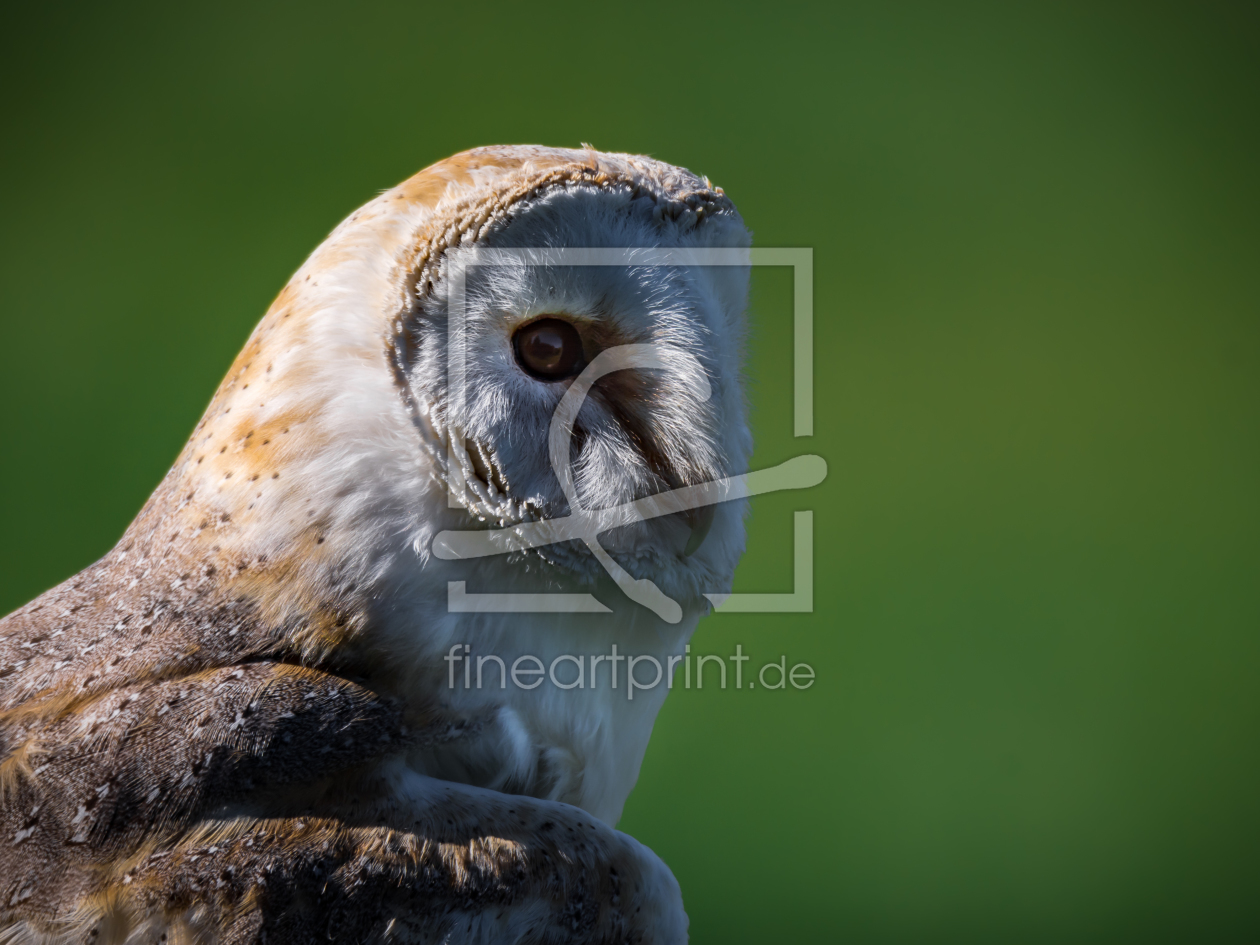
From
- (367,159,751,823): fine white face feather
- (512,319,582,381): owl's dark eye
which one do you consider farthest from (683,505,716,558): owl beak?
(512,319,582,381): owl's dark eye

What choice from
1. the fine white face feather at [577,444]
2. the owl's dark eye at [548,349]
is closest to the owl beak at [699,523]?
the fine white face feather at [577,444]

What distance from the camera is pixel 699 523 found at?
0.84 meters

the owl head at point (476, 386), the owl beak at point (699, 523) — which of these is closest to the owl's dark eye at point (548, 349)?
the owl head at point (476, 386)

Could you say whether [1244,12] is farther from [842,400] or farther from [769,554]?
[769,554]

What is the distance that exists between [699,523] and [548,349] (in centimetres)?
21

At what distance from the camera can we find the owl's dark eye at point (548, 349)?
78cm

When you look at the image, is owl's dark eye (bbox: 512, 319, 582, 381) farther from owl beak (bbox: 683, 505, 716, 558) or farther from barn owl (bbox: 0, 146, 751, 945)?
owl beak (bbox: 683, 505, 716, 558)

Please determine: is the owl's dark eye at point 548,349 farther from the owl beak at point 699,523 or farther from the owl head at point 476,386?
the owl beak at point 699,523

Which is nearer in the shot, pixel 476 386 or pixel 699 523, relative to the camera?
pixel 476 386

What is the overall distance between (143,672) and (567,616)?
34 centimetres

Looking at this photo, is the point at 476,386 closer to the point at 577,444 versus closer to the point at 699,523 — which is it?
the point at 577,444

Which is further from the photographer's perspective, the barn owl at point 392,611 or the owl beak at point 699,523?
the owl beak at point 699,523

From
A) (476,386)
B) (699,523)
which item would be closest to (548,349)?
(476,386)

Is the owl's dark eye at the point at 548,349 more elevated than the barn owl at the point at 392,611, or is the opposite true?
the owl's dark eye at the point at 548,349
